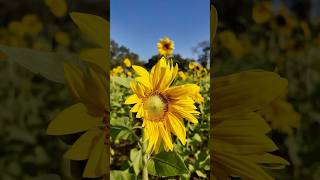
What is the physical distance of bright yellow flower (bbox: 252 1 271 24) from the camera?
906mm

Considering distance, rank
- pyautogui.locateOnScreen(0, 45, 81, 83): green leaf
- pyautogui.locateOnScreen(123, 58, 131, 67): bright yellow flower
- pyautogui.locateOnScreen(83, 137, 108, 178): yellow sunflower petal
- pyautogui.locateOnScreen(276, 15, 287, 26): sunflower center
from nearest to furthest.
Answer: pyautogui.locateOnScreen(0, 45, 81, 83): green leaf
pyautogui.locateOnScreen(83, 137, 108, 178): yellow sunflower petal
pyautogui.locateOnScreen(276, 15, 287, 26): sunflower center
pyautogui.locateOnScreen(123, 58, 131, 67): bright yellow flower

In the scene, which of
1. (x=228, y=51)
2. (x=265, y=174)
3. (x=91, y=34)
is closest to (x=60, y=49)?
(x=91, y=34)

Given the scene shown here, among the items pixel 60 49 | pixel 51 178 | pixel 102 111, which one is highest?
pixel 60 49

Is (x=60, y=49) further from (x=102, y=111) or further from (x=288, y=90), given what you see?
(x=288, y=90)

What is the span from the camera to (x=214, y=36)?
863mm

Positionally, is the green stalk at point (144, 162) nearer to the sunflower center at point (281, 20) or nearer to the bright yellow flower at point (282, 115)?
the bright yellow flower at point (282, 115)

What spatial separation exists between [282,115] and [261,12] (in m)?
0.25

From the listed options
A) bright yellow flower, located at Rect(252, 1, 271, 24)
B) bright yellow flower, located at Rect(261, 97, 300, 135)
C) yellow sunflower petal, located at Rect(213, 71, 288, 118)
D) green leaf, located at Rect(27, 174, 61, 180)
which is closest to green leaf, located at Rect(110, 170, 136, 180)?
green leaf, located at Rect(27, 174, 61, 180)

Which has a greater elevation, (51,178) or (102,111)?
(102,111)

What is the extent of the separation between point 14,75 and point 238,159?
0.55 meters

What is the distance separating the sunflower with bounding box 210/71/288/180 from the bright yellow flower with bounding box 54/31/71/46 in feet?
1.13

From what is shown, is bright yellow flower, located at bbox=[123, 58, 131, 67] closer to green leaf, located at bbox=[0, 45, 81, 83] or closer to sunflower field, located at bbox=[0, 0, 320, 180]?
sunflower field, located at bbox=[0, 0, 320, 180]

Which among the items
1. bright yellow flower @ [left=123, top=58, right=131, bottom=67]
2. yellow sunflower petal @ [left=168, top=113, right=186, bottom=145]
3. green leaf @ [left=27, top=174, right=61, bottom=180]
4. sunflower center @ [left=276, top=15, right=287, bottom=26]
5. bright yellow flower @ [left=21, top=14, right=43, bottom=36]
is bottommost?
green leaf @ [left=27, top=174, right=61, bottom=180]

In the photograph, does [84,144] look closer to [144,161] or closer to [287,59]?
[144,161]
